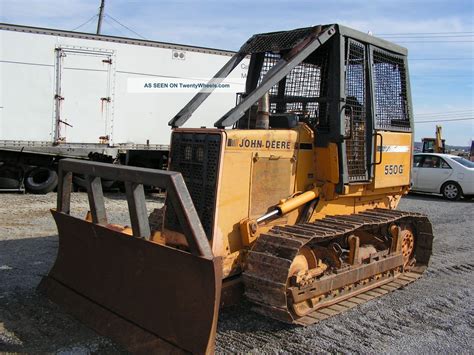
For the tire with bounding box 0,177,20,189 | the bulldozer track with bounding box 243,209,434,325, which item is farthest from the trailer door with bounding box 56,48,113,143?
the bulldozer track with bounding box 243,209,434,325

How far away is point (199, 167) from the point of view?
4.53 m

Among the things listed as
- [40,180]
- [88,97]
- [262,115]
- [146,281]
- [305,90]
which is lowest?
[146,281]

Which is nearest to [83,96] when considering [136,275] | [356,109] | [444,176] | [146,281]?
[356,109]

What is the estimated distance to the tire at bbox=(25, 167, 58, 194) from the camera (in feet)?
41.7

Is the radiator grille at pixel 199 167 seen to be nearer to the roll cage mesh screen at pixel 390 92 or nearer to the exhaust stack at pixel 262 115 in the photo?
the exhaust stack at pixel 262 115

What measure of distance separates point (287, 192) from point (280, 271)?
3.56 ft

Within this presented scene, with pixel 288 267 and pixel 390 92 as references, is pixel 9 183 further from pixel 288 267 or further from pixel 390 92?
pixel 288 267

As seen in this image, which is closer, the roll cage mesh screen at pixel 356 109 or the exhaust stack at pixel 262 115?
the exhaust stack at pixel 262 115

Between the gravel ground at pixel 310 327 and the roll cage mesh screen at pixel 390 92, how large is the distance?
78.5 inches

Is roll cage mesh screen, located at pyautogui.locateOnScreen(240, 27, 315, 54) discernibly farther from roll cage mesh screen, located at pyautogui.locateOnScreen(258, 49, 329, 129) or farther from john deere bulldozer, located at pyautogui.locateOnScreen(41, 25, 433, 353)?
roll cage mesh screen, located at pyautogui.locateOnScreen(258, 49, 329, 129)

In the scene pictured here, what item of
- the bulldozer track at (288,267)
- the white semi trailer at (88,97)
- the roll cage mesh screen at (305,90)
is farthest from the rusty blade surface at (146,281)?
the white semi trailer at (88,97)

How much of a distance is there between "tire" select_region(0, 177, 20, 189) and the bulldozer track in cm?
972

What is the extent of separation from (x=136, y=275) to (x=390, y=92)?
3.78 meters

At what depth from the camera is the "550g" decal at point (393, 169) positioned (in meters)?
5.98
